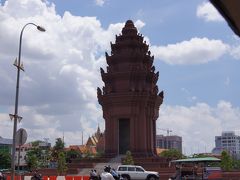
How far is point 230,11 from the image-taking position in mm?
2359

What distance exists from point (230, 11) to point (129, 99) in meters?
54.1

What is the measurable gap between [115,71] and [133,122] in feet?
25.0

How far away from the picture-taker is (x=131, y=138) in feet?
186

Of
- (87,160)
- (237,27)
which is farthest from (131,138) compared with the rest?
(237,27)

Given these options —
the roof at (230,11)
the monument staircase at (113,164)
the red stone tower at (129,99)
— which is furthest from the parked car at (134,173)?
the roof at (230,11)

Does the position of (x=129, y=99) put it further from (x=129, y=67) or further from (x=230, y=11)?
(x=230, y=11)

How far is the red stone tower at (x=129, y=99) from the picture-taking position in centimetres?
5659

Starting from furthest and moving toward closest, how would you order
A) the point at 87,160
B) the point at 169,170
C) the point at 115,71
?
the point at 115,71
the point at 87,160
the point at 169,170

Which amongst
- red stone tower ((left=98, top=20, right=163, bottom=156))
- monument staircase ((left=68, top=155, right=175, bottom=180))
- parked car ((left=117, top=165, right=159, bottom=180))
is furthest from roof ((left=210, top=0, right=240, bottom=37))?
red stone tower ((left=98, top=20, right=163, bottom=156))

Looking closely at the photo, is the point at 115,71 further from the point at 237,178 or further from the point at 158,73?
the point at 237,178

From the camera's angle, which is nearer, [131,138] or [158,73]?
[131,138]

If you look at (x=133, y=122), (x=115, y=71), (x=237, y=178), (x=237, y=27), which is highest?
(x=115, y=71)

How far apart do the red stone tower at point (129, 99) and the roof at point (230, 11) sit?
176ft

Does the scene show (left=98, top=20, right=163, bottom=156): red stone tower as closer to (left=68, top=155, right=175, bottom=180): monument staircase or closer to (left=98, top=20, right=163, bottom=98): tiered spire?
(left=98, top=20, right=163, bottom=98): tiered spire
